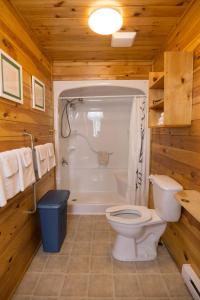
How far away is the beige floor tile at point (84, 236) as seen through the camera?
2.27m

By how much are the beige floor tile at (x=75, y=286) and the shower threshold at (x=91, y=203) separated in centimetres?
120

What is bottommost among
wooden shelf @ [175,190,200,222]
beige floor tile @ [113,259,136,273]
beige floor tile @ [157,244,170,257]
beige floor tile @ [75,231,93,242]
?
beige floor tile @ [113,259,136,273]

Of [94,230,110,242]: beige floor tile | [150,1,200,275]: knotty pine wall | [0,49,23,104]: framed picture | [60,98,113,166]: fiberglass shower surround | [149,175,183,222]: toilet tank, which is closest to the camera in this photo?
[0,49,23,104]: framed picture

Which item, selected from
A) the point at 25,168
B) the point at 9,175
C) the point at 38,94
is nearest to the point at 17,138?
the point at 25,168

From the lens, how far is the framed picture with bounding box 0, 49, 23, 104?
1.35 metres

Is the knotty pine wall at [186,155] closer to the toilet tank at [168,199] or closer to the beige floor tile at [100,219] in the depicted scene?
the toilet tank at [168,199]

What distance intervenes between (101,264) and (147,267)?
43 centimetres

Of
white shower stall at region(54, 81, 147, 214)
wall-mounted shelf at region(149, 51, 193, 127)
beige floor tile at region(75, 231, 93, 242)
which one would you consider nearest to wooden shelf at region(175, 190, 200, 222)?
wall-mounted shelf at region(149, 51, 193, 127)

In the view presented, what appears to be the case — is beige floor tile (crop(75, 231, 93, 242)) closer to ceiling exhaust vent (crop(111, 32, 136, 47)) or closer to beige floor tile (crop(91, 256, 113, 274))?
beige floor tile (crop(91, 256, 113, 274))

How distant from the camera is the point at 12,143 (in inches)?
60.7

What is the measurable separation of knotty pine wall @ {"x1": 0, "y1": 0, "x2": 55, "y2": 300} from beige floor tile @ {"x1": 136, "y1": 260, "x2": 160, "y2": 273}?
104 cm

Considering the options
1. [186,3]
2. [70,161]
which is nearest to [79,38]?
[186,3]

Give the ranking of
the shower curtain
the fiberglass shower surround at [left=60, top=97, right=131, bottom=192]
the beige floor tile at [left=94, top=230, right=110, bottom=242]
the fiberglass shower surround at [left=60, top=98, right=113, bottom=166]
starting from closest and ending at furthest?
the beige floor tile at [left=94, top=230, right=110, bottom=242] < the shower curtain < the fiberglass shower surround at [left=60, top=98, right=113, bottom=166] < the fiberglass shower surround at [left=60, top=97, right=131, bottom=192]

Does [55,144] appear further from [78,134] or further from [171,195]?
[171,195]
